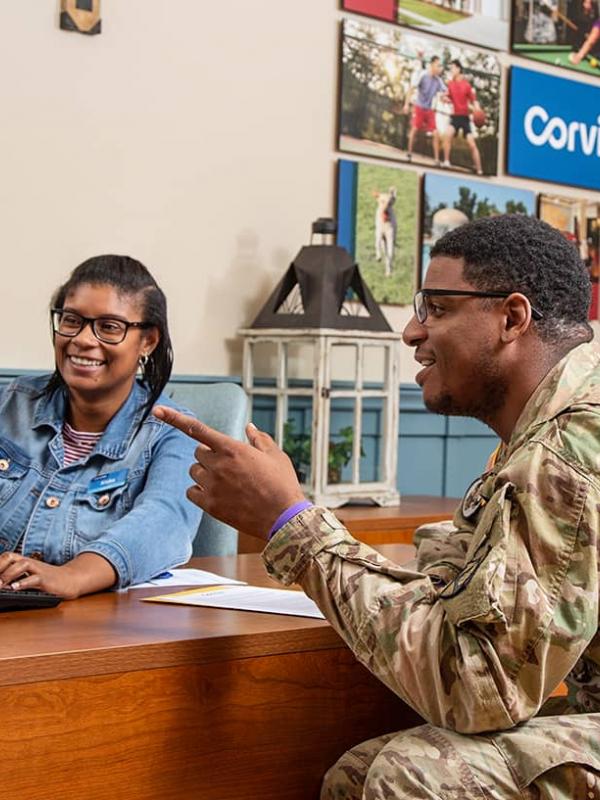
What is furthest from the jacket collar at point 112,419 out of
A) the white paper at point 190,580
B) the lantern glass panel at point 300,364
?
the lantern glass panel at point 300,364

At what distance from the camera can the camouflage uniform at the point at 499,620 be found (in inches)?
52.8

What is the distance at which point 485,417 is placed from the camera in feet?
5.35

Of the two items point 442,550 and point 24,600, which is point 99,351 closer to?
point 24,600

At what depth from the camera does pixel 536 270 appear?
1575 mm

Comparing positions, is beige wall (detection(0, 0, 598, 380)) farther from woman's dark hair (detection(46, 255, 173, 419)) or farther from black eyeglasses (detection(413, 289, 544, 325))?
black eyeglasses (detection(413, 289, 544, 325))

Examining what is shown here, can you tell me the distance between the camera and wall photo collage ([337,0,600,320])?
13.2 ft

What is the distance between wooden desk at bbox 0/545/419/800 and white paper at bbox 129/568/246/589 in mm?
166

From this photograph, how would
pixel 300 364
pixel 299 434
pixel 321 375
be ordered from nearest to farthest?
pixel 321 375 → pixel 299 434 → pixel 300 364

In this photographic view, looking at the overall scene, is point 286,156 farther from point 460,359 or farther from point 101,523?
point 460,359

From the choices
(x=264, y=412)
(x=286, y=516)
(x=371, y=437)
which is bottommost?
(x=371, y=437)

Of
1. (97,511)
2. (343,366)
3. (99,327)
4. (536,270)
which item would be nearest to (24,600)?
(97,511)

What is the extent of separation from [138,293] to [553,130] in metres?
2.79

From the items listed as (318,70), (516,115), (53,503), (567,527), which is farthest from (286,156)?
(567,527)

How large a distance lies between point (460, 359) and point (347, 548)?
0.30m
